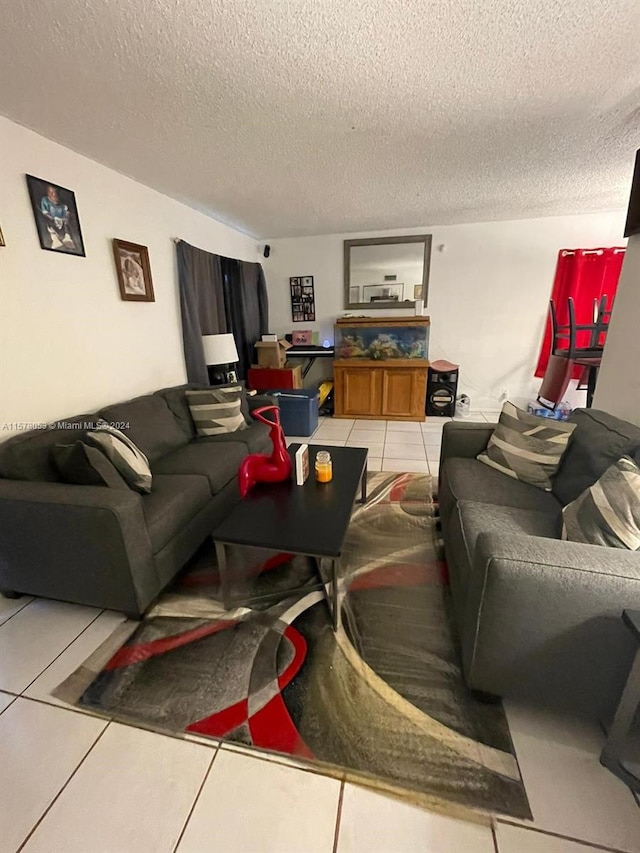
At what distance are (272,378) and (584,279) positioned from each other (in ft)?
12.4

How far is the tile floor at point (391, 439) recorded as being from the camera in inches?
123

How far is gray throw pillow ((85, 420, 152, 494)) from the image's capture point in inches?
67.3

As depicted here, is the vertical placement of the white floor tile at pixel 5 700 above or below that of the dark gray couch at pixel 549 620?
below

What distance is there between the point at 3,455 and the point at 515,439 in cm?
252

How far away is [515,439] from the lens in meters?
1.95

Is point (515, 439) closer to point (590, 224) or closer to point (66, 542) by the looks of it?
point (66, 542)

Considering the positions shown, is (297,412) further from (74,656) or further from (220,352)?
(74,656)

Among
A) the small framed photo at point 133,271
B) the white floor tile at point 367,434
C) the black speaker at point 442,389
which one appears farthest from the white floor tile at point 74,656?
the black speaker at point 442,389

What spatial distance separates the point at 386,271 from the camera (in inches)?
180

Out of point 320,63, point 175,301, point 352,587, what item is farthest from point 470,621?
point 175,301

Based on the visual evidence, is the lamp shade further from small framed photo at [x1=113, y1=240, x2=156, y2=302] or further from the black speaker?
the black speaker

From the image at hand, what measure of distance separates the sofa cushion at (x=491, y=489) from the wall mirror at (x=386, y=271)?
317 centimetres

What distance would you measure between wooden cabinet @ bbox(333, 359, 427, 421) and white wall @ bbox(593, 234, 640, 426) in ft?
7.14

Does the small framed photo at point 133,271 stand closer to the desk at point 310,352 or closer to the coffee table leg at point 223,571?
the coffee table leg at point 223,571
